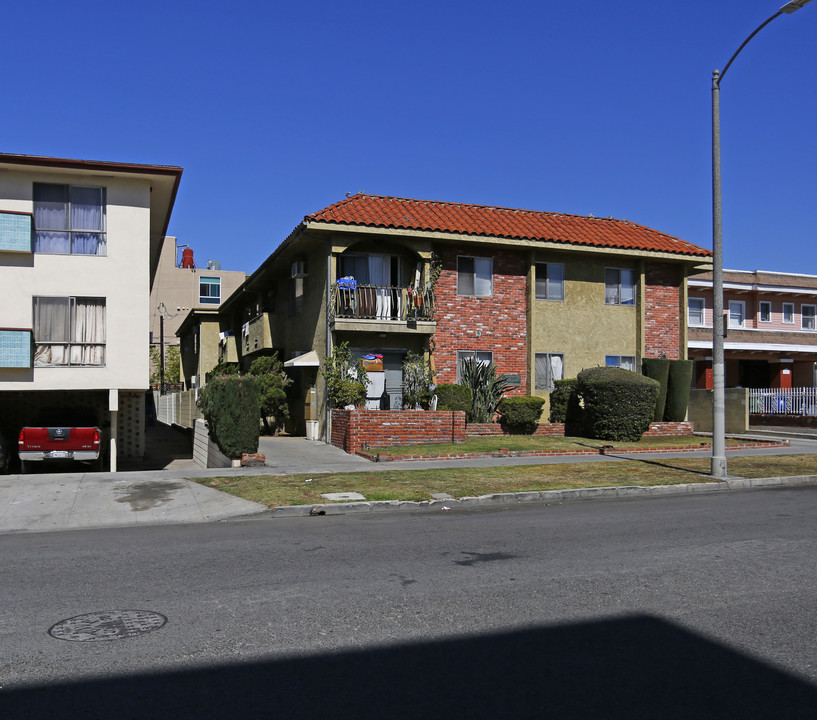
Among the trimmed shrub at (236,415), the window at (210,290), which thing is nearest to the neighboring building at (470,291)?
the trimmed shrub at (236,415)

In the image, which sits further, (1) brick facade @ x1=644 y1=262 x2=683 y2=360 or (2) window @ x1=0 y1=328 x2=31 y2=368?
(1) brick facade @ x1=644 y1=262 x2=683 y2=360

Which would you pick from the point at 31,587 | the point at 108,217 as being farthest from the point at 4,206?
the point at 31,587

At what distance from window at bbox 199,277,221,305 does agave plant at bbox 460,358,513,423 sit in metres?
49.6

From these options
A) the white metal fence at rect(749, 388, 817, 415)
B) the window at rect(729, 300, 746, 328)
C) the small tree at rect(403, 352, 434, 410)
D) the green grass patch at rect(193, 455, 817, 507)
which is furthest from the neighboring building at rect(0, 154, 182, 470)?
the window at rect(729, 300, 746, 328)

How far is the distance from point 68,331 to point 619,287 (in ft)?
58.4

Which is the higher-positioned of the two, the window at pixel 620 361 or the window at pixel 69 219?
the window at pixel 69 219

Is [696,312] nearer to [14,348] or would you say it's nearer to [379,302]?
[379,302]

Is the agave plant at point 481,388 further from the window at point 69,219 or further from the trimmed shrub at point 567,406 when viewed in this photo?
the window at point 69,219

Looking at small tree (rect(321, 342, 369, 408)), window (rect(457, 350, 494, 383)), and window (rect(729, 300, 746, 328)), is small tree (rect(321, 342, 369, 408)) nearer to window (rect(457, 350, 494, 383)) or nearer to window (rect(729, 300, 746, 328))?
window (rect(457, 350, 494, 383))

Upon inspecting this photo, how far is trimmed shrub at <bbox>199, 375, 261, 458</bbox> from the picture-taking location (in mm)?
17031

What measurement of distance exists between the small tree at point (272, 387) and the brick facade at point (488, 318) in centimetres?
532

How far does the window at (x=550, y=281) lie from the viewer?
2603 cm

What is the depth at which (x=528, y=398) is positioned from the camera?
23.3m

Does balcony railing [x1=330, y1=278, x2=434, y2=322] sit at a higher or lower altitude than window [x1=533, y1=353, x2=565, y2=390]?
higher
